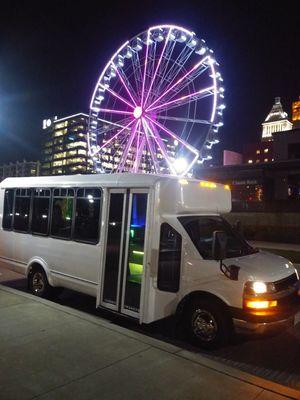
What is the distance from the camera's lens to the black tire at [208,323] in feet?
18.7

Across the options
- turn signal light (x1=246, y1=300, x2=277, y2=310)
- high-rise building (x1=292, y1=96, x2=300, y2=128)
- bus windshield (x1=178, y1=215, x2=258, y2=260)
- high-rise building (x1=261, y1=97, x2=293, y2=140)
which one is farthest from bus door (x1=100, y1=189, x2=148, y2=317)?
high-rise building (x1=261, y1=97, x2=293, y2=140)

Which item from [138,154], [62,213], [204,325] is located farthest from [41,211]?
[138,154]

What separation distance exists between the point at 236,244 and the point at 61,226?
3.53 meters

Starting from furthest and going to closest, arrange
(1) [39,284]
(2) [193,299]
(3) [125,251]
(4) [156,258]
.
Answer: (1) [39,284], (3) [125,251], (4) [156,258], (2) [193,299]

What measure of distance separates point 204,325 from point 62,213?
12.5 feet

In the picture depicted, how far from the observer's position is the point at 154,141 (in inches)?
807

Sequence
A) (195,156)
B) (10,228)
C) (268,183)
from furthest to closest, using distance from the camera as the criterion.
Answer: (268,183)
(195,156)
(10,228)

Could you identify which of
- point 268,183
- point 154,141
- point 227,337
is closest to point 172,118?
point 154,141

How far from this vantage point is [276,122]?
13575 cm

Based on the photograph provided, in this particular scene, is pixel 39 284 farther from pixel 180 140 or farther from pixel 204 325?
pixel 180 140

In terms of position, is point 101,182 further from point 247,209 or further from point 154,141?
point 247,209

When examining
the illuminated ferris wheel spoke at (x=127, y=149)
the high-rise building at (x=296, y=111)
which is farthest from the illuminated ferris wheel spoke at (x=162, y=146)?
the high-rise building at (x=296, y=111)

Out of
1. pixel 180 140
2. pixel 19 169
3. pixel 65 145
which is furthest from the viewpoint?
pixel 65 145

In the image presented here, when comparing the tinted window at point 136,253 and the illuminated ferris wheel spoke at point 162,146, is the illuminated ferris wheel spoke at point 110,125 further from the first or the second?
the tinted window at point 136,253
